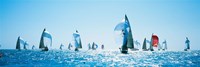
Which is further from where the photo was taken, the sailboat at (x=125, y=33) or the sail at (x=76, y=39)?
the sail at (x=76, y=39)

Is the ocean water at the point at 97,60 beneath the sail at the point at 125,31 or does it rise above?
beneath

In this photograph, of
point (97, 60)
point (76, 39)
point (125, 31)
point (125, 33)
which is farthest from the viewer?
point (76, 39)

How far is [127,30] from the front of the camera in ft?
283

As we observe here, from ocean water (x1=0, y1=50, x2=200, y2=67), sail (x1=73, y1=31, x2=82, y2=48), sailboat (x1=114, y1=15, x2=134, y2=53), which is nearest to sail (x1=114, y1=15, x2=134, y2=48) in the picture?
sailboat (x1=114, y1=15, x2=134, y2=53)

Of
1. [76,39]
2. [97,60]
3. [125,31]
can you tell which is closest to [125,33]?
[125,31]

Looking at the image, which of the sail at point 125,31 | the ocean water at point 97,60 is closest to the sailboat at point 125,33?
the sail at point 125,31

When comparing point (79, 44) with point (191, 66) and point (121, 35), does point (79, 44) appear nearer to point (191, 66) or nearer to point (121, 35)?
point (121, 35)

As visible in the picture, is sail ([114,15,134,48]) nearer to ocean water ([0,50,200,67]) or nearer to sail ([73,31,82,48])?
ocean water ([0,50,200,67])

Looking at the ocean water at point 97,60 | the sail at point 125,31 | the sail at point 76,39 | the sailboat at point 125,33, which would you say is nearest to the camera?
the ocean water at point 97,60

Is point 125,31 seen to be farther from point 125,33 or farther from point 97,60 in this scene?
point 97,60

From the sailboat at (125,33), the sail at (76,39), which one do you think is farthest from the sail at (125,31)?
the sail at (76,39)

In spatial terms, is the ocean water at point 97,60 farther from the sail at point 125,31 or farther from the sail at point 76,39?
the sail at point 76,39

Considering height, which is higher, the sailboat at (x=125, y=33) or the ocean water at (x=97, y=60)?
the sailboat at (x=125, y=33)

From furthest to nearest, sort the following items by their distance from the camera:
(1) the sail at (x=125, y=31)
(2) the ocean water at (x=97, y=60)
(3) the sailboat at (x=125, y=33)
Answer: (3) the sailboat at (x=125, y=33) < (1) the sail at (x=125, y=31) < (2) the ocean water at (x=97, y=60)
